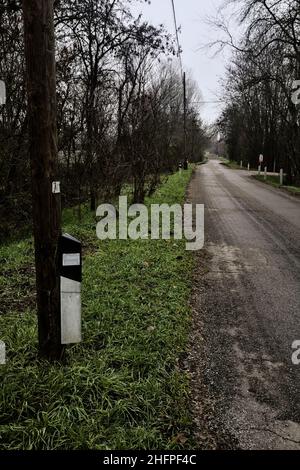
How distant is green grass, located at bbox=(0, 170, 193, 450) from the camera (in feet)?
8.52

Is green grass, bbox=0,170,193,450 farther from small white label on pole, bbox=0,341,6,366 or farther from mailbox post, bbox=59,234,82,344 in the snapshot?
mailbox post, bbox=59,234,82,344

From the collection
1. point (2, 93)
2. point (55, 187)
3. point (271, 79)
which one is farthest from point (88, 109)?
point (271, 79)

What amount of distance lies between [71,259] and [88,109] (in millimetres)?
8446

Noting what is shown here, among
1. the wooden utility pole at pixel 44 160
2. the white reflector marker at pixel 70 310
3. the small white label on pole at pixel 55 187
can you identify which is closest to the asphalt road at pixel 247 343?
the white reflector marker at pixel 70 310

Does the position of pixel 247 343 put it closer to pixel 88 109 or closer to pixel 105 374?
pixel 105 374

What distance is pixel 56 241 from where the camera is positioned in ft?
10.6

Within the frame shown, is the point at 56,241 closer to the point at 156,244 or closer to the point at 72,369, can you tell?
the point at 72,369

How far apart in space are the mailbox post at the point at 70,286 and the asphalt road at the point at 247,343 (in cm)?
113

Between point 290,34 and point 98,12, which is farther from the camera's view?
point 290,34

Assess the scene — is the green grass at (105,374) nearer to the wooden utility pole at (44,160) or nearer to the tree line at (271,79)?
the wooden utility pole at (44,160)

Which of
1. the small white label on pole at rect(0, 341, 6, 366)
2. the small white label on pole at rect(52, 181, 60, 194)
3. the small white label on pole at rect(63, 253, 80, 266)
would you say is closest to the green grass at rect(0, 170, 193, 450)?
the small white label on pole at rect(0, 341, 6, 366)
